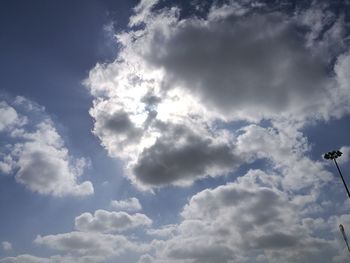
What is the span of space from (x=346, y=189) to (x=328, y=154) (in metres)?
12.6

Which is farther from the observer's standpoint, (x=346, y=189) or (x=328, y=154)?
(x=328, y=154)

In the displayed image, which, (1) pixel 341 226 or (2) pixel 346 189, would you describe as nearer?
(2) pixel 346 189

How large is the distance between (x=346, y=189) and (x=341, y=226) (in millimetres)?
13823

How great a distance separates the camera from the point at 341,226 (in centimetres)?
6588

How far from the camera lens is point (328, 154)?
66.9 meters

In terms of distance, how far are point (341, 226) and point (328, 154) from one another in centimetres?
1225

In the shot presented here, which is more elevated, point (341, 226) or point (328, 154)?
point (328, 154)

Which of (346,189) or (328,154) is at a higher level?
(328,154)

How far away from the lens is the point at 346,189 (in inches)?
2172
